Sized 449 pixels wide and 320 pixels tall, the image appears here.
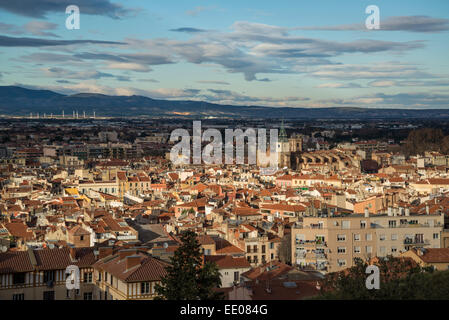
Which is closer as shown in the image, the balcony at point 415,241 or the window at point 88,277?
the window at point 88,277

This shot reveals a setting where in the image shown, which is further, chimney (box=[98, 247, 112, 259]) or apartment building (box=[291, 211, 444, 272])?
apartment building (box=[291, 211, 444, 272])

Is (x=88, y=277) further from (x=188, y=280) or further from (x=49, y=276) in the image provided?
(x=188, y=280)

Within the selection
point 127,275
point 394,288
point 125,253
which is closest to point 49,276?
point 125,253

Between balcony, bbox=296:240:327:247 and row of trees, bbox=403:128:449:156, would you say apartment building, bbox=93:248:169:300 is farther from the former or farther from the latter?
row of trees, bbox=403:128:449:156

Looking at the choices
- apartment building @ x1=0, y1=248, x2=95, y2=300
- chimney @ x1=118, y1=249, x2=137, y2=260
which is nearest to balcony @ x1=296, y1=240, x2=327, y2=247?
chimney @ x1=118, y1=249, x2=137, y2=260

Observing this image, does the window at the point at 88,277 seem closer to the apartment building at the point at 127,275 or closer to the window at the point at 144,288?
the apartment building at the point at 127,275

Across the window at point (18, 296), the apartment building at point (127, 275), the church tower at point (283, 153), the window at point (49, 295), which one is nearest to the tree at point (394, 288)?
the apartment building at point (127, 275)
